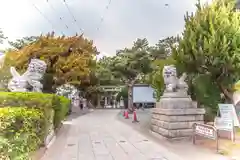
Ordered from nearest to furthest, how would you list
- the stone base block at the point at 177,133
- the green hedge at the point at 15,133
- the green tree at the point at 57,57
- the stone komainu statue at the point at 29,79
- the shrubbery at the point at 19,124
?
the green hedge at the point at 15,133
the shrubbery at the point at 19,124
the stone base block at the point at 177,133
the stone komainu statue at the point at 29,79
the green tree at the point at 57,57

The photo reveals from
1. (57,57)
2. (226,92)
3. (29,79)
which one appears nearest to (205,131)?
(226,92)

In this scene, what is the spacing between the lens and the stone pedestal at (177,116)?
31.4 feet

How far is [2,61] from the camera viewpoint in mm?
14906

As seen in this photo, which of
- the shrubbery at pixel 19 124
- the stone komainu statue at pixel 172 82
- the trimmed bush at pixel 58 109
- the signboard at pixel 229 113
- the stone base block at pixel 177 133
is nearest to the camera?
the shrubbery at pixel 19 124

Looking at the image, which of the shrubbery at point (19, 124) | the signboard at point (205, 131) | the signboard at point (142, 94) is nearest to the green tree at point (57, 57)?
the shrubbery at point (19, 124)

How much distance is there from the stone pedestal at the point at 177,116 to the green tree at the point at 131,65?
60.9ft

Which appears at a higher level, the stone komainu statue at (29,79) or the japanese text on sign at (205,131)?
the stone komainu statue at (29,79)

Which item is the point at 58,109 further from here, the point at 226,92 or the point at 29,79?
the point at 226,92

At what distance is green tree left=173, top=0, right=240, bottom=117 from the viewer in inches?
407

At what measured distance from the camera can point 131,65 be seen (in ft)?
95.4

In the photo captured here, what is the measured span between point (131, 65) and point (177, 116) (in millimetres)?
19667

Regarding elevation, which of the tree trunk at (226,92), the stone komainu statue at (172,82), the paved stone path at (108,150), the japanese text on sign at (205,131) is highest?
the stone komainu statue at (172,82)

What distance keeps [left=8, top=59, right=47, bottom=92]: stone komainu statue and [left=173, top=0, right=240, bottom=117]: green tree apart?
6050 millimetres

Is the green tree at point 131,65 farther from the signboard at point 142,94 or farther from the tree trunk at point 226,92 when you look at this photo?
the tree trunk at point 226,92
